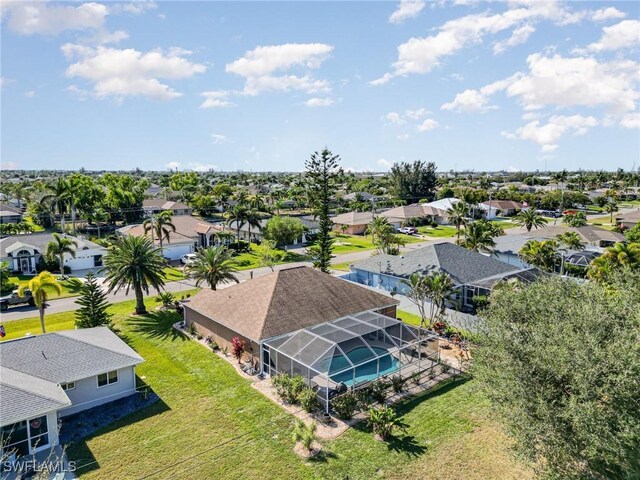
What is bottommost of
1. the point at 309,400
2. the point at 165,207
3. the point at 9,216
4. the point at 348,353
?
the point at 309,400

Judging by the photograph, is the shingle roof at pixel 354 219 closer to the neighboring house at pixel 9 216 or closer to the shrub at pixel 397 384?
the shrub at pixel 397 384

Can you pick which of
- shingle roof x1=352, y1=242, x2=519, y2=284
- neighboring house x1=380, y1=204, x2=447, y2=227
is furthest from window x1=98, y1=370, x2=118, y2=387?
neighboring house x1=380, y1=204, x2=447, y2=227

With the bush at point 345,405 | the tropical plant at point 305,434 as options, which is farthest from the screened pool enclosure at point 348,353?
the tropical plant at point 305,434

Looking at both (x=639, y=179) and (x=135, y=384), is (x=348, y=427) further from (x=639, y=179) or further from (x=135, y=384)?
(x=639, y=179)

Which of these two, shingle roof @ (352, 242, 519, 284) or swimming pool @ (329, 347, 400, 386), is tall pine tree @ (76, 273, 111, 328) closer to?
swimming pool @ (329, 347, 400, 386)

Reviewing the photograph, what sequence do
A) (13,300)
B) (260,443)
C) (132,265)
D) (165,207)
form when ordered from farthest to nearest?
1. (165,207)
2. (13,300)
3. (132,265)
4. (260,443)

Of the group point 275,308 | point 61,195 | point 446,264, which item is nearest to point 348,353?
point 275,308

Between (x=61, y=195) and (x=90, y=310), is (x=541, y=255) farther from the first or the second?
(x=61, y=195)
